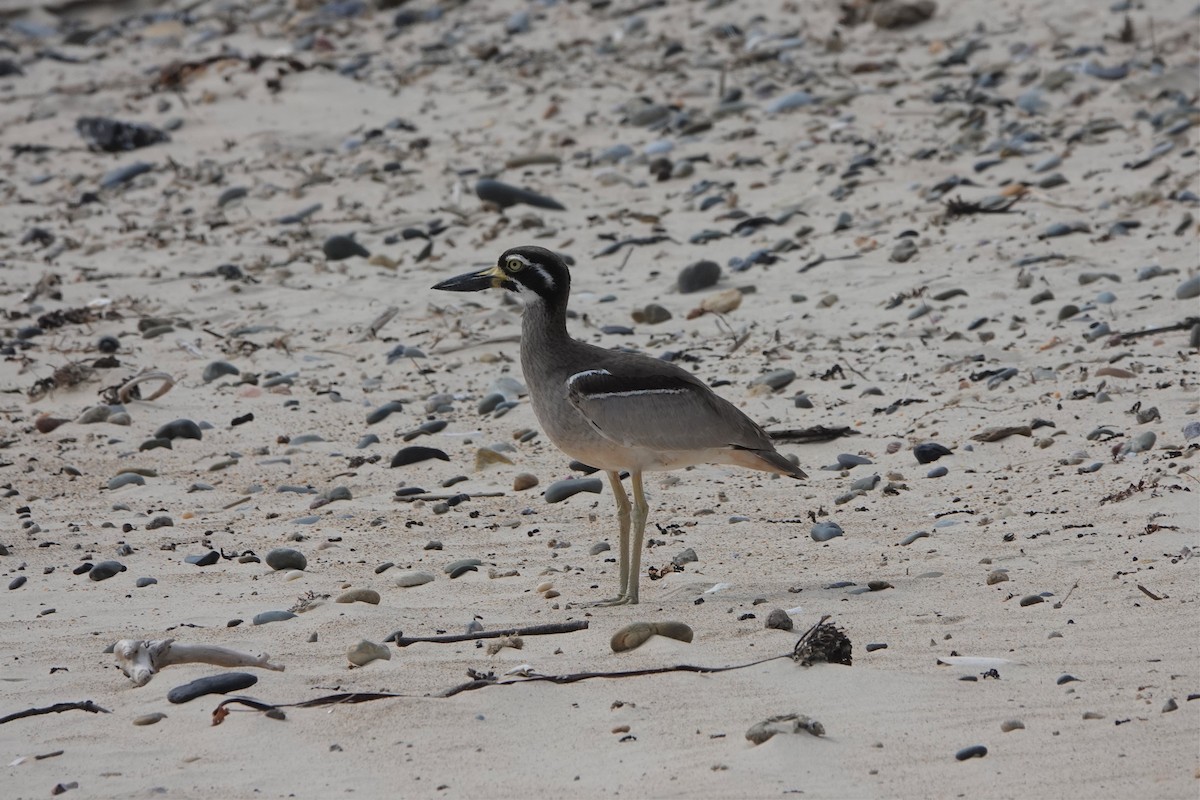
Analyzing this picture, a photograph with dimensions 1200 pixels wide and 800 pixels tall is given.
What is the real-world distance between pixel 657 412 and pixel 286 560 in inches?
71.8

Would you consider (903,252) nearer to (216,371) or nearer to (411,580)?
(216,371)

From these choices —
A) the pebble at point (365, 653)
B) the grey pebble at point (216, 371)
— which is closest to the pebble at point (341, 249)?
the grey pebble at point (216, 371)

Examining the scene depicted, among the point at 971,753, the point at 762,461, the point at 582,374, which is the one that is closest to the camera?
the point at 971,753

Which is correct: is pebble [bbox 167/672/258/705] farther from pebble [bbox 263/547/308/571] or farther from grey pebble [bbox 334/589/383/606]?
pebble [bbox 263/547/308/571]

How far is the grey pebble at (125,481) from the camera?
798 cm

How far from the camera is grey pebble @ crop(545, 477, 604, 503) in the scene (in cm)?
762

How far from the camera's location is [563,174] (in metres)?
13.6

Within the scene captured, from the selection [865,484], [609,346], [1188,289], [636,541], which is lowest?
[609,346]

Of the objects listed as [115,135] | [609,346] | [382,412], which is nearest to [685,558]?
[382,412]

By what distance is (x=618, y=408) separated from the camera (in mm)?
6137

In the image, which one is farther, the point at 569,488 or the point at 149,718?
the point at 569,488

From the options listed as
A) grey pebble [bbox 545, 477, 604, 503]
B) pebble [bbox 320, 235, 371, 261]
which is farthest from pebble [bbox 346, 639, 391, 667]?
pebble [bbox 320, 235, 371, 261]

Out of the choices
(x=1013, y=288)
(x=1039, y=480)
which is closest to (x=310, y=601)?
(x=1039, y=480)

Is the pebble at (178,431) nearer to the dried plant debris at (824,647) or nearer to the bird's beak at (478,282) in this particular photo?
the bird's beak at (478,282)
